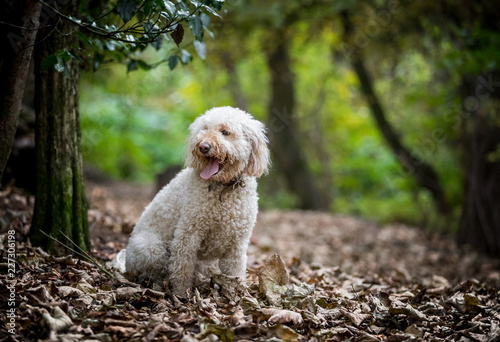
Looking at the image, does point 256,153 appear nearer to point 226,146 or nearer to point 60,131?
point 226,146

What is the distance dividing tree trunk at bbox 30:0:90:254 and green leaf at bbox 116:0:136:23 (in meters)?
0.81

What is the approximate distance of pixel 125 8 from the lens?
284 cm

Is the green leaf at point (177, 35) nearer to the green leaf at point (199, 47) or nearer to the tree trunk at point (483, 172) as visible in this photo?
the green leaf at point (199, 47)

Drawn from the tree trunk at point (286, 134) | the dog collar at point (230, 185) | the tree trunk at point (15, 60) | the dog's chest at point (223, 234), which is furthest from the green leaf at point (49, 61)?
the tree trunk at point (286, 134)

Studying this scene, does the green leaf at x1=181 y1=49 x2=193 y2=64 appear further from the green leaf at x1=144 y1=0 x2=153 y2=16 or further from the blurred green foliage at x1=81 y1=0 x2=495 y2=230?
the blurred green foliage at x1=81 y1=0 x2=495 y2=230

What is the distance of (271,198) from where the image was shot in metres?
12.5

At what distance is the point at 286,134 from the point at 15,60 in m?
8.93

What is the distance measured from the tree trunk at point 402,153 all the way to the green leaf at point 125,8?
7747mm

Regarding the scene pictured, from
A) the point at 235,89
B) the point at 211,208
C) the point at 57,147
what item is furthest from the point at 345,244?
the point at 235,89

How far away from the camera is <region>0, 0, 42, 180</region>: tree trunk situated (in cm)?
290

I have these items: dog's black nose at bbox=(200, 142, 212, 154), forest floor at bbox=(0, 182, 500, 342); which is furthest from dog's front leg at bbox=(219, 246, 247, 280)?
dog's black nose at bbox=(200, 142, 212, 154)

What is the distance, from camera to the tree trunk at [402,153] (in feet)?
32.1

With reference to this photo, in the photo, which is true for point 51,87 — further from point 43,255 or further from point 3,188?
point 3,188

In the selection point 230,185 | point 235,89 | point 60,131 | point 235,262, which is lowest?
point 235,262
